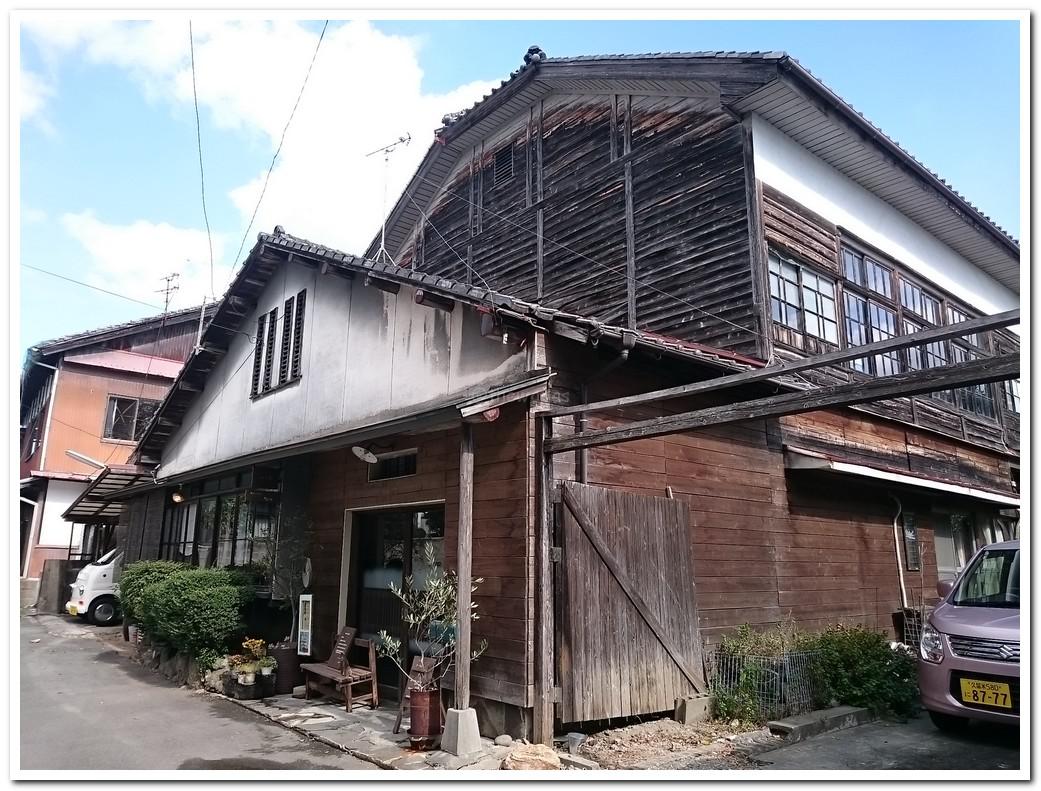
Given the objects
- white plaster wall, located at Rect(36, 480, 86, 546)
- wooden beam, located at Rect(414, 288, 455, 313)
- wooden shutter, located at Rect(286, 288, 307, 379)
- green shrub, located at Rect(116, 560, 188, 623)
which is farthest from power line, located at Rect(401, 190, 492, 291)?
white plaster wall, located at Rect(36, 480, 86, 546)

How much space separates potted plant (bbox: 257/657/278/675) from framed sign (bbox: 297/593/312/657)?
33 centimetres

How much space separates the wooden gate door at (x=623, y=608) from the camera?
671cm

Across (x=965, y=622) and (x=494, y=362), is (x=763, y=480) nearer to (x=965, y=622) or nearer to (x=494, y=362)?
(x=965, y=622)

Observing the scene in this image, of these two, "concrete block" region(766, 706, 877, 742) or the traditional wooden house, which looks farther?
the traditional wooden house

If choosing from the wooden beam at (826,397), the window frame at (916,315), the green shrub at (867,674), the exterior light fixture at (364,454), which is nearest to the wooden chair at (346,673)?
the exterior light fixture at (364,454)

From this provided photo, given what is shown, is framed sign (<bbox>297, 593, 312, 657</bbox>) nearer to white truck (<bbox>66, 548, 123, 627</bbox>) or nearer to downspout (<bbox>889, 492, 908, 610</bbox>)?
downspout (<bbox>889, 492, 908, 610</bbox>)

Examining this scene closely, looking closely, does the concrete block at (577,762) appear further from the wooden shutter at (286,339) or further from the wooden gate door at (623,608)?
the wooden shutter at (286,339)

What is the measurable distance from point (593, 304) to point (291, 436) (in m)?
5.40

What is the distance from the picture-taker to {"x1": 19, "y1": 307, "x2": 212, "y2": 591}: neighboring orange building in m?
21.8

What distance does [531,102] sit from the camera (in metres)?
14.4

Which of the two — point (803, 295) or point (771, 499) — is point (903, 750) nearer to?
point (771, 499)

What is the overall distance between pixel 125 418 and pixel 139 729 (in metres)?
18.9

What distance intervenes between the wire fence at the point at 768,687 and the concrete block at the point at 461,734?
8.85 feet
